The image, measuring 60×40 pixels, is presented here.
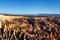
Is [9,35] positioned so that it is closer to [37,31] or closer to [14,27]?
[14,27]

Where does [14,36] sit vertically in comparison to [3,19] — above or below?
below

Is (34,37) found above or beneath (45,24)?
beneath

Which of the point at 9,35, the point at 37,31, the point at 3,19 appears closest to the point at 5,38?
the point at 9,35

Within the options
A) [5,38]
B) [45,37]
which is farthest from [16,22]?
[45,37]

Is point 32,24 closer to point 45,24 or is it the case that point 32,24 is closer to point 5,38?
point 45,24

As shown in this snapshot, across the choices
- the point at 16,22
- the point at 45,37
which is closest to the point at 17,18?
the point at 16,22
